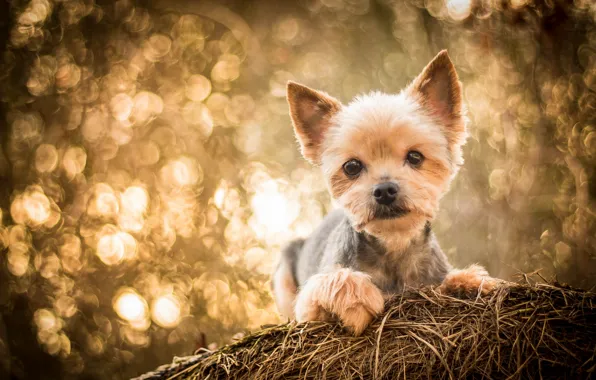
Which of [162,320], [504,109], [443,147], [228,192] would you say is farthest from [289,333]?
[162,320]

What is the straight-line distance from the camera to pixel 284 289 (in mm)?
5242

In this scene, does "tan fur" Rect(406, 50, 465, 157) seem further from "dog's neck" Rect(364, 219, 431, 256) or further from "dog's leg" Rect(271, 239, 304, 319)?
"dog's leg" Rect(271, 239, 304, 319)

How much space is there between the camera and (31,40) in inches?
333

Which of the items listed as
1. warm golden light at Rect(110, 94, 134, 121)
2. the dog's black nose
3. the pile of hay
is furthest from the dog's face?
warm golden light at Rect(110, 94, 134, 121)

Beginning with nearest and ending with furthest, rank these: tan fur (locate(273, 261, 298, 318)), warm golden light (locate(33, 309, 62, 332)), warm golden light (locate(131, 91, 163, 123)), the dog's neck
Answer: the dog's neck → tan fur (locate(273, 261, 298, 318)) → warm golden light (locate(33, 309, 62, 332)) → warm golden light (locate(131, 91, 163, 123))

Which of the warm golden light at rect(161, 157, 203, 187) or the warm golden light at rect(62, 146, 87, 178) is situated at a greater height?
the warm golden light at rect(62, 146, 87, 178)

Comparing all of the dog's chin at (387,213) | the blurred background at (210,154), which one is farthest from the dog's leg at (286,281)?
the blurred background at (210,154)

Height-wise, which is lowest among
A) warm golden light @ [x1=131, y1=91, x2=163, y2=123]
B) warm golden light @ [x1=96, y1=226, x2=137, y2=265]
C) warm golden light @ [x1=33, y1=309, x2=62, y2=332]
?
warm golden light @ [x1=33, y1=309, x2=62, y2=332]

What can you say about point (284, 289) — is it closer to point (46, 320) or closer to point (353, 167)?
point (353, 167)

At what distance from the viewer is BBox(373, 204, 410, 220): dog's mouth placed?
334 cm

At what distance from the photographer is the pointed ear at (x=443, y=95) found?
394 centimetres

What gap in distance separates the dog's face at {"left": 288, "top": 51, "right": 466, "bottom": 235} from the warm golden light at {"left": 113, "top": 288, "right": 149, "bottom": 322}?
21.5 feet

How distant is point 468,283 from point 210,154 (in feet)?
24.2

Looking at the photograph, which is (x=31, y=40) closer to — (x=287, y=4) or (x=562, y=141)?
(x=287, y=4)
